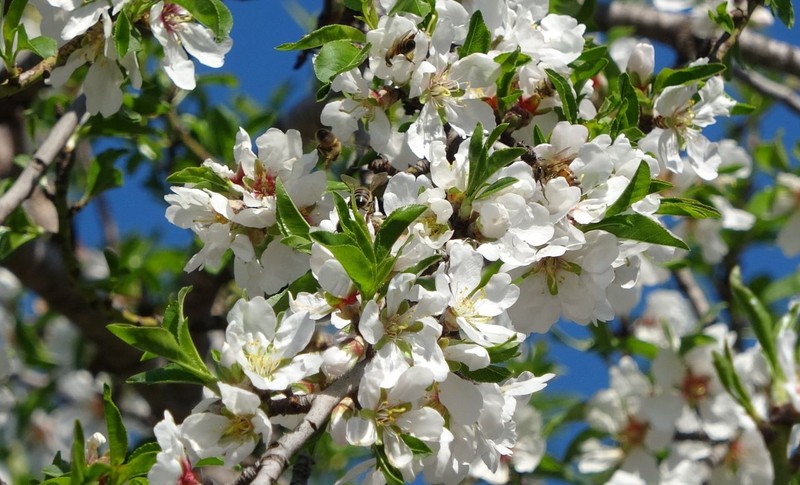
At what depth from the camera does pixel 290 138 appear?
1518 millimetres

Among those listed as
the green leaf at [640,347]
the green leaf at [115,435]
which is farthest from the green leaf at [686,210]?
the green leaf at [640,347]

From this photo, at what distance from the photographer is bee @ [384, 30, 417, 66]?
1493 millimetres

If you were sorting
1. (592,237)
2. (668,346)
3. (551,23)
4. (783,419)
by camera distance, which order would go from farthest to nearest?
(668,346) < (783,419) < (551,23) < (592,237)

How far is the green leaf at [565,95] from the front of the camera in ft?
5.03

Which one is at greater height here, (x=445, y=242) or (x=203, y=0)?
(x=203, y=0)

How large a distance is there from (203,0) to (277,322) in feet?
1.75

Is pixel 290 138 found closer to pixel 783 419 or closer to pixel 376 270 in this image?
pixel 376 270

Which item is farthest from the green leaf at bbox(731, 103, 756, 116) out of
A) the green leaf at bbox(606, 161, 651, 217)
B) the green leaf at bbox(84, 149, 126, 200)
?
the green leaf at bbox(84, 149, 126, 200)

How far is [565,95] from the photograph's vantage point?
154 cm

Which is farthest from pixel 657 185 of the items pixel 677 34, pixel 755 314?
pixel 677 34

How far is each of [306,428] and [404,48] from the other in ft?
1.93

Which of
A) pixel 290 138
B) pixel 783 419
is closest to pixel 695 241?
pixel 783 419

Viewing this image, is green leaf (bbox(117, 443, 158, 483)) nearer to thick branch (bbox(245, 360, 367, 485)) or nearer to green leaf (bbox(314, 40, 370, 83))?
thick branch (bbox(245, 360, 367, 485))

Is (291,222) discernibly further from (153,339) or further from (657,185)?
(657,185)
